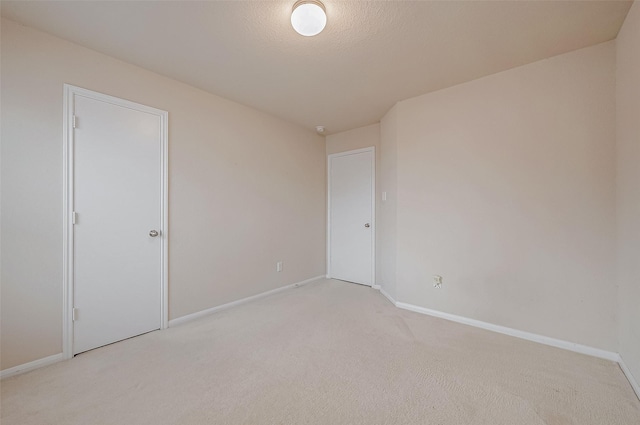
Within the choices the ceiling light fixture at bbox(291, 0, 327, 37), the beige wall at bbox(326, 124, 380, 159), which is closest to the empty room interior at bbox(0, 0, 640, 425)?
the ceiling light fixture at bbox(291, 0, 327, 37)

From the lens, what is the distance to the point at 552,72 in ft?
7.14

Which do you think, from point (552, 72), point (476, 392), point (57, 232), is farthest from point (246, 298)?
point (552, 72)

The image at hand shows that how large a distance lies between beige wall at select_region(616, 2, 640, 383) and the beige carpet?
1.08ft

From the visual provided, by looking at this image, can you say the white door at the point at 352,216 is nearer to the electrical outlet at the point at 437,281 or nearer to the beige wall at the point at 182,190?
the beige wall at the point at 182,190

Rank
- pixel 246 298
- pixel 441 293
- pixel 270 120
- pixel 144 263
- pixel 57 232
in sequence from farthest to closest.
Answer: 1. pixel 270 120
2. pixel 246 298
3. pixel 441 293
4. pixel 144 263
5. pixel 57 232

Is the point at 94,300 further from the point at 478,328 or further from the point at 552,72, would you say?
the point at 552,72

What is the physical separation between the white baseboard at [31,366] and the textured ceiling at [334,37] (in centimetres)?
239

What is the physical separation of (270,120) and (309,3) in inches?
79.2

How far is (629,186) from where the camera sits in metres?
1.74

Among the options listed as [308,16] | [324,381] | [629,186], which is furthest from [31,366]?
[629,186]

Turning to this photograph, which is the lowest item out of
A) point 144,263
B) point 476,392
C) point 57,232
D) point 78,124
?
point 476,392

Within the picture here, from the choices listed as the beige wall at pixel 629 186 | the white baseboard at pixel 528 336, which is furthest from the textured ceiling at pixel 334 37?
the white baseboard at pixel 528 336

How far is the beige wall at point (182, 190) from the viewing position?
179cm

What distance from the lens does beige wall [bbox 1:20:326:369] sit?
1795 millimetres
